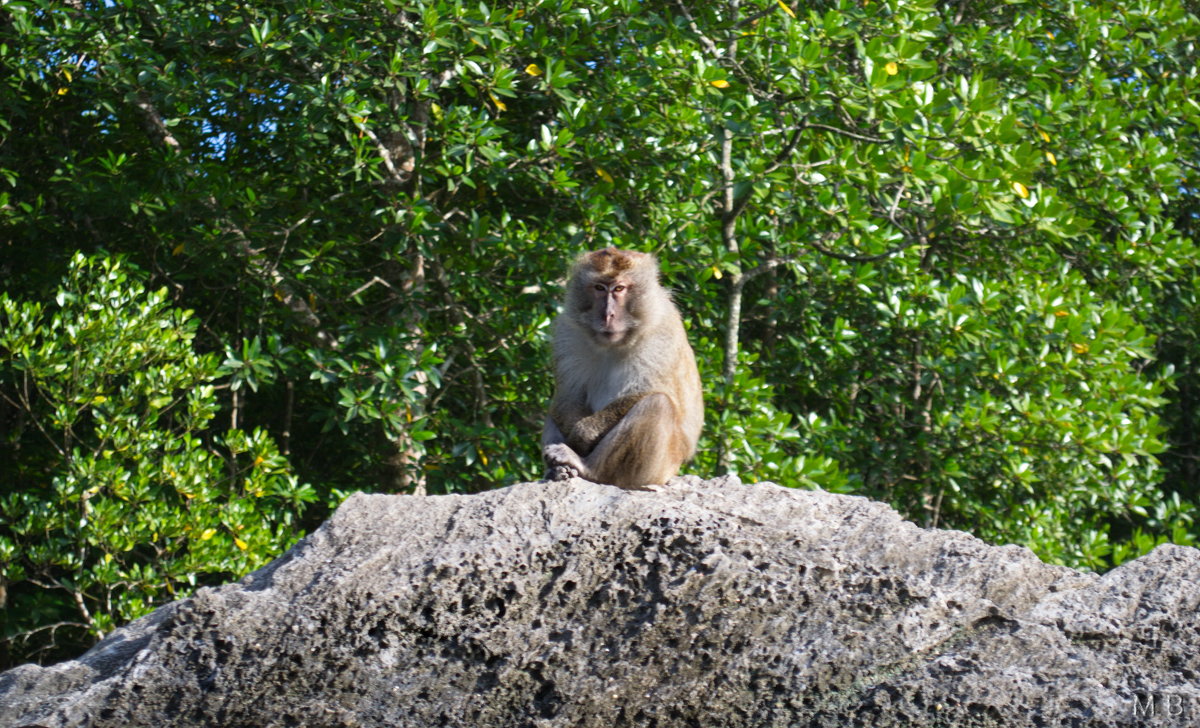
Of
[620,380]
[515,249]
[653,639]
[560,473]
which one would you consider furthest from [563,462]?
[515,249]

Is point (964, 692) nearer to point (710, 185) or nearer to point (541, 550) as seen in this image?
point (541, 550)

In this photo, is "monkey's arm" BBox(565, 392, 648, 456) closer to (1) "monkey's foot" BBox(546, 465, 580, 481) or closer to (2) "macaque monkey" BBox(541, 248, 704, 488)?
(2) "macaque monkey" BBox(541, 248, 704, 488)

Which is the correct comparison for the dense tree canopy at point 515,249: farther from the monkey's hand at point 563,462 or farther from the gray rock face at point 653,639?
the gray rock face at point 653,639

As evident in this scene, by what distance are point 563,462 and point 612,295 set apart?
2.56ft

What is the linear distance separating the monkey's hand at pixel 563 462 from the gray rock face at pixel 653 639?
96 cm

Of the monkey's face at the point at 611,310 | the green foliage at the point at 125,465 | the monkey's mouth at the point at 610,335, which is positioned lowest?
the green foliage at the point at 125,465

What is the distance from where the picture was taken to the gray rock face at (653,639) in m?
3.21

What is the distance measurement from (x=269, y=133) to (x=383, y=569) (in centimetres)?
403

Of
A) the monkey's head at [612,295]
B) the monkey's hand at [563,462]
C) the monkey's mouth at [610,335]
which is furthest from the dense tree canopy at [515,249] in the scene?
the monkey's hand at [563,462]

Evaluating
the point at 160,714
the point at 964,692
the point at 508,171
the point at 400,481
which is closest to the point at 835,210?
the point at 508,171

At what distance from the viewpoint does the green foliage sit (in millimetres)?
6105

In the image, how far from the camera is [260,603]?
135 inches

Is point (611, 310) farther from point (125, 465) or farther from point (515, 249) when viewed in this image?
point (125, 465)

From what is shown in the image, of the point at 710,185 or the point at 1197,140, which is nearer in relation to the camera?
the point at 710,185
